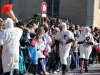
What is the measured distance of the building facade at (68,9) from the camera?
29.4 meters

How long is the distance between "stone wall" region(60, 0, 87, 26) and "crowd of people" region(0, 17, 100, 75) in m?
9.56

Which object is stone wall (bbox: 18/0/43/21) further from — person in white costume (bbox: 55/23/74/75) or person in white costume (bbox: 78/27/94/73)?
person in white costume (bbox: 55/23/74/75)

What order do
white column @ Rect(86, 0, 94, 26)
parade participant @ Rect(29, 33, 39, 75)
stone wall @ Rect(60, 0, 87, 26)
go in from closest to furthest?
parade participant @ Rect(29, 33, 39, 75)
white column @ Rect(86, 0, 94, 26)
stone wall @ Rect(60, 0, 87, 26)

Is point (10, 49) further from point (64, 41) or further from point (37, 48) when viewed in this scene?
point (64, 41)

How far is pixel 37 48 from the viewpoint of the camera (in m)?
14.3

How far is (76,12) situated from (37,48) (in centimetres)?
1572

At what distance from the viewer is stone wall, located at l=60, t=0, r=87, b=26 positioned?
2956cm

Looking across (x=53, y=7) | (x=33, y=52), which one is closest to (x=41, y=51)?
(x=33, y=52)

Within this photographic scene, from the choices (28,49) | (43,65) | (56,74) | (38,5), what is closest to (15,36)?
(28,49)


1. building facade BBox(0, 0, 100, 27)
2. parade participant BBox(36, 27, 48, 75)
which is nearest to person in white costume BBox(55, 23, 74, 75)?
parade participant BBox(36, 27, 48, 75)

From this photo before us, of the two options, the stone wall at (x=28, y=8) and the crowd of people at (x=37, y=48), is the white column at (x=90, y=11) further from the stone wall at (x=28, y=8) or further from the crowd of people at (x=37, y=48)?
the crowd of people at (x=37, y=48)

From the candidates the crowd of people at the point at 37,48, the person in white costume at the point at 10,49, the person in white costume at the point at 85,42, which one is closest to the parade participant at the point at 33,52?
the crowd of people at the point at 37,48

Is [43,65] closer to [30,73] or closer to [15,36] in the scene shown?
[30,73]

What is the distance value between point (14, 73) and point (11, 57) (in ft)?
1.46
